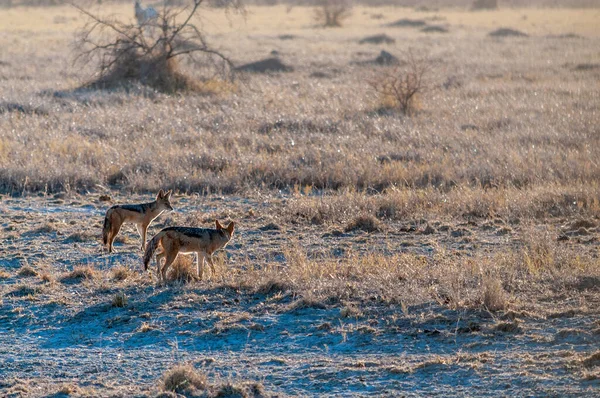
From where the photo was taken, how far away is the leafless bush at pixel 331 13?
56812mm

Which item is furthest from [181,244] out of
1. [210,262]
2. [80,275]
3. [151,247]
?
[80,275]

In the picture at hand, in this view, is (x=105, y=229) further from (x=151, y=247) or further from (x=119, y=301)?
(x=119, y=301)

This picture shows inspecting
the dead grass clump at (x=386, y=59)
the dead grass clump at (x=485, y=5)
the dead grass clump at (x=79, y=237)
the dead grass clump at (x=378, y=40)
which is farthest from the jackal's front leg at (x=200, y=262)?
the dead grass clump at (x=485, y=5)

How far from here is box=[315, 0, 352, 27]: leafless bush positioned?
5681 centimetres

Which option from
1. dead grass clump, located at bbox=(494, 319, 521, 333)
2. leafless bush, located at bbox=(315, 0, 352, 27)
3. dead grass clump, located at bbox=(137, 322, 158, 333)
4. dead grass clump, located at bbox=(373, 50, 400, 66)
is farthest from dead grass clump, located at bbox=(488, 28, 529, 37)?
dead grass clump, located at bbox=(137, 322, 158, 333)

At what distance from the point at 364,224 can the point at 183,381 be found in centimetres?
558

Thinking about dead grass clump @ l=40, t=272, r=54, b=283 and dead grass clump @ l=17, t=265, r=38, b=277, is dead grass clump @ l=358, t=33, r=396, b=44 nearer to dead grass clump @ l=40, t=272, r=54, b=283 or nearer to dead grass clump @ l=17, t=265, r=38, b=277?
dead grass clump @ l=17, t=265, r=38, b=277

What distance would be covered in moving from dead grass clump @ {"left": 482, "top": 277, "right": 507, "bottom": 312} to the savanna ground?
21 millimetres

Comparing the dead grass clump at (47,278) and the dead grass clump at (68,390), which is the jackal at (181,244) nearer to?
the dead grass clump at (47,278)

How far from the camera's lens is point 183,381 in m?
6.29

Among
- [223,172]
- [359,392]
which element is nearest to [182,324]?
[359,392]

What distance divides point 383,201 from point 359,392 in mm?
6321

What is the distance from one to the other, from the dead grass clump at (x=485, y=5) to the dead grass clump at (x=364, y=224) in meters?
70.6

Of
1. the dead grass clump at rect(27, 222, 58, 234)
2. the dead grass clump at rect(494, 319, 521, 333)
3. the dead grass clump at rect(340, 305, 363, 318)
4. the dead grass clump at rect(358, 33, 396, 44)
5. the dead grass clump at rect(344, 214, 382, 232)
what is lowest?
the dead grass clump at rect(344, 214, 382, 232)
